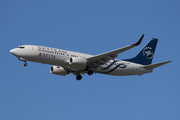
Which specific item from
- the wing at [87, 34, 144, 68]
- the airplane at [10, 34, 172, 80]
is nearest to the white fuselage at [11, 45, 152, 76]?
the airplane at [10, 34, 172, 80]

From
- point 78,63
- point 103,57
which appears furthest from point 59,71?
Result: point 103,57

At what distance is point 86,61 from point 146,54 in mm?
13147

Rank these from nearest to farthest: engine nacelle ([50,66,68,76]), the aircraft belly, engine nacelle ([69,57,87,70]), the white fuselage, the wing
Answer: the wing, the white fuselage, engine nacelle ([69,57,87,70]), the aircraft belly, engine nacelle ([50,66,68,76])

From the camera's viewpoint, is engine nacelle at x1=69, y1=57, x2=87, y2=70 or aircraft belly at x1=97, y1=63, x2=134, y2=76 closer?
engine nacelle at x1=69, y1=57, x2=87, y2=70

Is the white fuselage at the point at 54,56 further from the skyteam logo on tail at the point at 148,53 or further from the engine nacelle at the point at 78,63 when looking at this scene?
the skyteam logo on tail at the point at 148,53

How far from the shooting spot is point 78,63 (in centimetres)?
4250

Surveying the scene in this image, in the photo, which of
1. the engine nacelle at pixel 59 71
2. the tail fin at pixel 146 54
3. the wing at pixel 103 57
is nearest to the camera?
the wing at pixel 103 57

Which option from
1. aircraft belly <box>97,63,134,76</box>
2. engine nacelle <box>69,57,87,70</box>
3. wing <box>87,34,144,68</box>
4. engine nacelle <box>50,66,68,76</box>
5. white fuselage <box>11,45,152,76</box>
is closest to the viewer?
wing <box>87,34,144,68</box>

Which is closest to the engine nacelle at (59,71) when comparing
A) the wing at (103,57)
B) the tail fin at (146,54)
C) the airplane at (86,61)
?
the airplane at (86,61)

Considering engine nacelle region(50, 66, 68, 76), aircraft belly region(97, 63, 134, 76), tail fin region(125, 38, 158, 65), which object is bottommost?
aircraft belly region(97, 63, 134, 76)

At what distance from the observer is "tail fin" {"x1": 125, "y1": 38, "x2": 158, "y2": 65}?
1967 inches

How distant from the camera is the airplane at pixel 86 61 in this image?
41688 mm

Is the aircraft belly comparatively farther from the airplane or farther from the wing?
the wing

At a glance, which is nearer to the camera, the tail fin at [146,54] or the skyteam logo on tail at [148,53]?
the tail fin at [146,54]
